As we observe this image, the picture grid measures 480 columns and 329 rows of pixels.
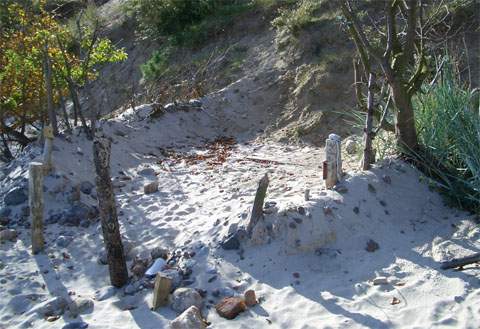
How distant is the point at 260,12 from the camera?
13039mm

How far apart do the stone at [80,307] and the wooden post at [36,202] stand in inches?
47.2

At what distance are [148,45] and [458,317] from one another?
13.0 meters

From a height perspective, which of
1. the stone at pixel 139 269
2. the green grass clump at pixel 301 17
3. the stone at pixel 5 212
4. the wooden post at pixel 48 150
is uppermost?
the green grass clump at pixel 301 17

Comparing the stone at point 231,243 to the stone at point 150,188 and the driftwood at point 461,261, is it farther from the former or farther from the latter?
the stone at point 150,188

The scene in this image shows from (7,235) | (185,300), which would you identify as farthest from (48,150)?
(185,300)

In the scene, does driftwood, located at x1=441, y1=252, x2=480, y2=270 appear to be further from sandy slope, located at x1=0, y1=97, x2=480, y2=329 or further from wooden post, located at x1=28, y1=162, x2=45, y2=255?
wooden post, located at x1=28, y1=162, x2=45, y2=255

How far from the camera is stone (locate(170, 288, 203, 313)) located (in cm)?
394

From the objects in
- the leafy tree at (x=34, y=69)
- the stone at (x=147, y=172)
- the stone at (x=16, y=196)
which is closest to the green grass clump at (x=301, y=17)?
the leafy tree at (x=34, y=69)

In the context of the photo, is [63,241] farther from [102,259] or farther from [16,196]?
[16,196]

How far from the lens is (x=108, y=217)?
4.40 m

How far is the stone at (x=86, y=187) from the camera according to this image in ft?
20.5

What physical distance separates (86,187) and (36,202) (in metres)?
1.22

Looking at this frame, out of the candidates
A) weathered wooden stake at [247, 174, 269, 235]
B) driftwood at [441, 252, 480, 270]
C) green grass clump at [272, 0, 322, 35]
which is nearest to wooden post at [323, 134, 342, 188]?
weathered wooden stake at [247, 174, 269, 235]

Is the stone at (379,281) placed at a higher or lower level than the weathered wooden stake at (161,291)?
lower
